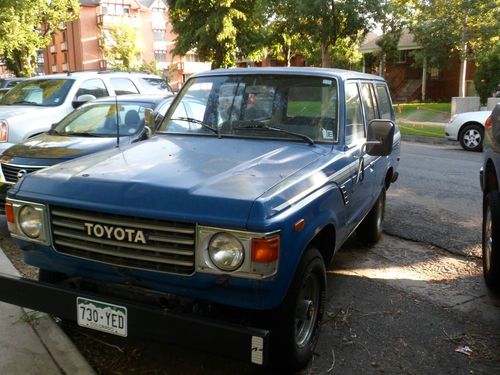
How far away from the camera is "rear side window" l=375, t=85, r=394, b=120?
5652 mm

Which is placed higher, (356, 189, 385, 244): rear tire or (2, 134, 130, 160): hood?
(2, 134, 130, 160): hood

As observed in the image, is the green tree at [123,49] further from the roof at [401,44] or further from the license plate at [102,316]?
the license plate at [102,316]

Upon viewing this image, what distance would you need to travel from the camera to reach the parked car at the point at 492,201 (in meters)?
4.01

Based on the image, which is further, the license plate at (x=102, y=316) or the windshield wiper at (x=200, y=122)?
the windshield wiper at (x=200, y=122)

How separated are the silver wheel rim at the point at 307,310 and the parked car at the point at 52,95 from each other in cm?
595

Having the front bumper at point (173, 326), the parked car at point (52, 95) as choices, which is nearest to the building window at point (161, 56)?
the parked car at point (52, 95)

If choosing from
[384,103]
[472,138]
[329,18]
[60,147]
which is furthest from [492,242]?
[329,18]

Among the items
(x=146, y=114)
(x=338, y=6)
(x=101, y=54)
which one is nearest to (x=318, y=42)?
(x=338, y=6)

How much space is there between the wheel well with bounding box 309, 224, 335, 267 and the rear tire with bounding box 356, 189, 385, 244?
6.89 feet

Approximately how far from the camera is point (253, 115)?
4.10 metres

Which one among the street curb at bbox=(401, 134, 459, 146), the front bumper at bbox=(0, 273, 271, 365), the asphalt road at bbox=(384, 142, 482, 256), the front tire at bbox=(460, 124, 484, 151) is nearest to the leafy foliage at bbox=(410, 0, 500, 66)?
the street curb at bbox=(401, 134, 459, 146)

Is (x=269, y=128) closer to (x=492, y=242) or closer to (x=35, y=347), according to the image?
(x=492, y=242)

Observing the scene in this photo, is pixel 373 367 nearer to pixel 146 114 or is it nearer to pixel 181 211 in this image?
pixel 181 211

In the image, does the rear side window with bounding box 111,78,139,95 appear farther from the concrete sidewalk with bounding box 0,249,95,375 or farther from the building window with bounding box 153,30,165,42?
the building window with bounding box 153,30,165,42
